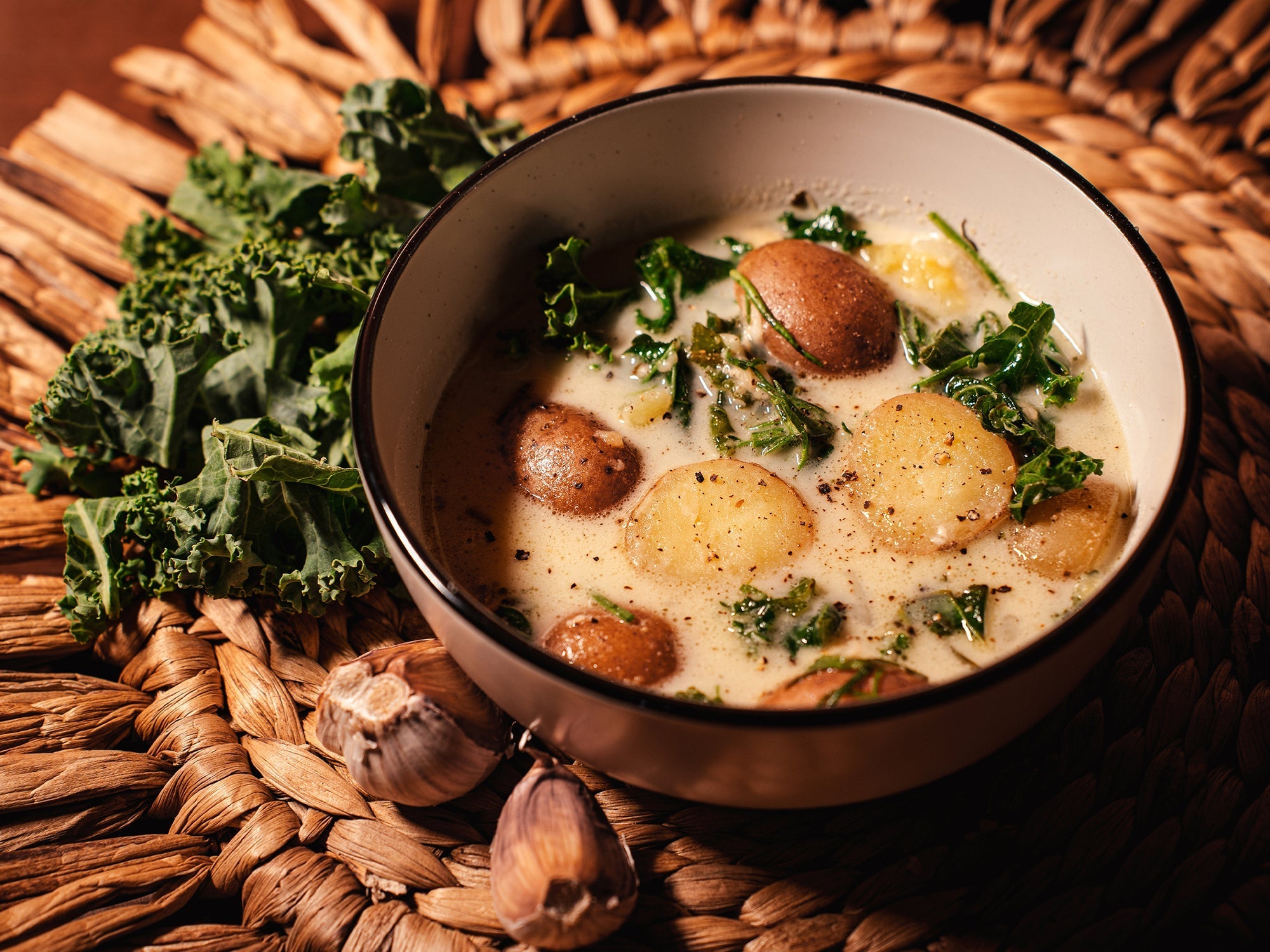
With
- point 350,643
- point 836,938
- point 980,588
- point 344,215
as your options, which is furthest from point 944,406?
point 344,215

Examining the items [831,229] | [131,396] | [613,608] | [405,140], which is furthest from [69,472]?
[831,229]

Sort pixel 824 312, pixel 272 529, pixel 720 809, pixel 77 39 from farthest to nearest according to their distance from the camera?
pixel 77 39
pixel 824 312
pixel 272 529
pixel 720 809

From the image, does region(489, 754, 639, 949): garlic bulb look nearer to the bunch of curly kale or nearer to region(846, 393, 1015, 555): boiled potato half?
the bunch of curly kale

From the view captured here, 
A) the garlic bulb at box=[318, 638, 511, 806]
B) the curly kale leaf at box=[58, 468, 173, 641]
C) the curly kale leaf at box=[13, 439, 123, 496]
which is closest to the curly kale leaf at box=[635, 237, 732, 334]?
the garlic bulb at box=[318, 638, 511, 806]

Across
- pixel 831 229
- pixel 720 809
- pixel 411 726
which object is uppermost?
pixel 831 229

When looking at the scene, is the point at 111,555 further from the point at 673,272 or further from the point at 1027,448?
the point at 1027,448

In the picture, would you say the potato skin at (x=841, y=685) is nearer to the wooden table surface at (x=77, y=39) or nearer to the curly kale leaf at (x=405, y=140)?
the curly kale leaf at (x=405, y=140)

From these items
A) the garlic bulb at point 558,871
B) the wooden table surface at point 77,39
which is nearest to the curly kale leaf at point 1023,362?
the garlic bulb at point 558,871
